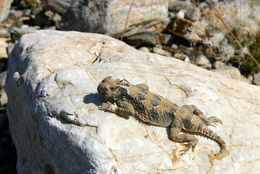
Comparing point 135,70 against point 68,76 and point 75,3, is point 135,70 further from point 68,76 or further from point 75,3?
point 75,3

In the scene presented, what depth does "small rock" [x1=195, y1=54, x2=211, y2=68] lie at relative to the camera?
9.44 metres

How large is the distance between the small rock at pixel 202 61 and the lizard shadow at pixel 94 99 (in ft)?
17.2

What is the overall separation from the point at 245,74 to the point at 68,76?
6.56 m

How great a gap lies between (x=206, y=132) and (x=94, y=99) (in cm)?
223

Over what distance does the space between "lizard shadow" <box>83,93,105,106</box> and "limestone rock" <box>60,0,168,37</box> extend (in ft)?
15.6

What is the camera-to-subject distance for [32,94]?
17.8ft

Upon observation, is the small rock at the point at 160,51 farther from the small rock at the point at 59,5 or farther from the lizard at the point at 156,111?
the small rock at the point at 59,5

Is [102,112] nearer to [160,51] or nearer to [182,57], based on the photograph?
[182,57]

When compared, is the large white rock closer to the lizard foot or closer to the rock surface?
the lizard foot

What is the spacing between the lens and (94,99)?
519 cm

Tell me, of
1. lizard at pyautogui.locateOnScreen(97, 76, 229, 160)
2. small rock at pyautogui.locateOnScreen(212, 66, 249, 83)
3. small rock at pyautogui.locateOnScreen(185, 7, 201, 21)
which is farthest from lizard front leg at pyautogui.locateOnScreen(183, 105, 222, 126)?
small rock at pyautogui.locateOnScreen(185, 7, 201, 21)

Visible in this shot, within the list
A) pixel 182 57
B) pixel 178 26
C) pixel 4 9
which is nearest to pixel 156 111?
pixel 182 57

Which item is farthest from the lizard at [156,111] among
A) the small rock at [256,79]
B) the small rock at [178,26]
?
the small rock at [178,26]

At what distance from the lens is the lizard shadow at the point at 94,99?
508 cm
